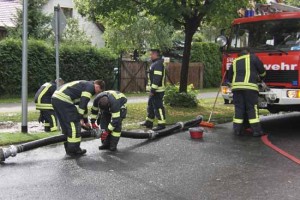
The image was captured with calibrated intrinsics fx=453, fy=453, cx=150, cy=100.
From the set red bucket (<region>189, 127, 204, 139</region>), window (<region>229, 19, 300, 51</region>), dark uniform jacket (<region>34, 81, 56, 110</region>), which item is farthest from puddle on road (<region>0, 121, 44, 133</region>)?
window (<region>229, 19, 300, 51</region>)

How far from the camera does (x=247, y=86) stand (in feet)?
30.2

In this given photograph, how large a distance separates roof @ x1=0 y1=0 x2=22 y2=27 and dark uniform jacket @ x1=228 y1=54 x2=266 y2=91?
17.4 metres

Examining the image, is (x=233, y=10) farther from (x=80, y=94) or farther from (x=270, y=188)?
(x=270, y=188)

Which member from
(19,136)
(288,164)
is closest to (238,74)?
(288,164)

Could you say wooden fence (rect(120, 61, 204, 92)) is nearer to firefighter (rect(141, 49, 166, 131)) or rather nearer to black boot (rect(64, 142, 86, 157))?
firefighter (rect(141, 49, 166, 131))

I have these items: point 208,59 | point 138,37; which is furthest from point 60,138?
point 138,37

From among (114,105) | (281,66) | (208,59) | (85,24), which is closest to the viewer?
(114,105)

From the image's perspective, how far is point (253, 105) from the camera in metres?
9.26

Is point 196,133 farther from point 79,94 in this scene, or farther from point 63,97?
point 63,97

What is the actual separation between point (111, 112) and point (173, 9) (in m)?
5.65

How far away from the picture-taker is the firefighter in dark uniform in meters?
9.22

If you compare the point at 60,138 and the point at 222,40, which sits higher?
the point at 222,40

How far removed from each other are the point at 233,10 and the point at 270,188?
808 centimetres

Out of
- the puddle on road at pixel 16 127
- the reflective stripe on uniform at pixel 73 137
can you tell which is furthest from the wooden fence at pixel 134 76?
the reflective stripe on uniform at pixel 73 137
